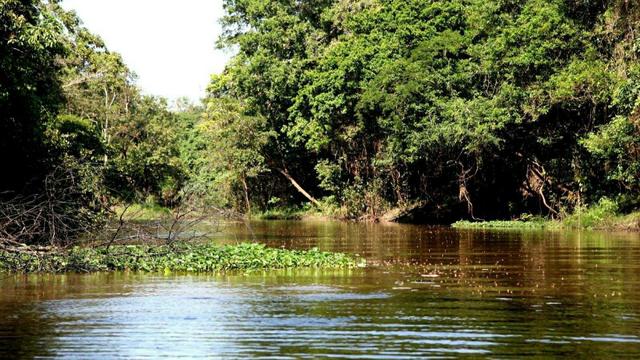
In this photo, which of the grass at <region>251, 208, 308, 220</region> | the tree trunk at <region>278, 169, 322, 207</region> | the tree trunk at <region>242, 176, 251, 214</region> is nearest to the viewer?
the grass at <region>251, 208, 308, 220</region>

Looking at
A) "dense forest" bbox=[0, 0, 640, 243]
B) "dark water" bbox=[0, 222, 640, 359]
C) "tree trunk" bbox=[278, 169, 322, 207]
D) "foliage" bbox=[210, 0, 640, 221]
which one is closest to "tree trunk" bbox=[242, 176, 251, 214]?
"dense forest" bbox=[0, 0, 640, 243]

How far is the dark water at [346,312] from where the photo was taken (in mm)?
11414

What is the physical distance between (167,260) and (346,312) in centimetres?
812

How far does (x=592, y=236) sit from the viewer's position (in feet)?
108

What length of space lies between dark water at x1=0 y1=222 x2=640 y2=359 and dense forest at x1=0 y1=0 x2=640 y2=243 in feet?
16.0

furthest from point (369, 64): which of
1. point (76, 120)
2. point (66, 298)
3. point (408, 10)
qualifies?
point (66, 298)

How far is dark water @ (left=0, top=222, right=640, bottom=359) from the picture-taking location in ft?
37.4

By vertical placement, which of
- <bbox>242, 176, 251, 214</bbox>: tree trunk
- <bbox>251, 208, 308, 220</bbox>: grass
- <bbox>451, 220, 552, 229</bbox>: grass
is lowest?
<bbox>451, 220, 552, 229</bbox>: grass

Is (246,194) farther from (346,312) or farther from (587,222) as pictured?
(346,312)

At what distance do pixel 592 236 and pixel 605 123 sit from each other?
8144 millimetres

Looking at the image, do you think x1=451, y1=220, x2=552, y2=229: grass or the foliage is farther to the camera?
x1=451, y1=220, x2=552, y2=229: grass

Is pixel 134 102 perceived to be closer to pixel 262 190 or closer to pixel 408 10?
pixel 262 190

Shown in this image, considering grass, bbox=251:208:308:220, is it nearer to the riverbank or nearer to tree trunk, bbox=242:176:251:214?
tree trunk, bbox=242:176:251:214

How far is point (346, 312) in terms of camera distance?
1433 centimetres
